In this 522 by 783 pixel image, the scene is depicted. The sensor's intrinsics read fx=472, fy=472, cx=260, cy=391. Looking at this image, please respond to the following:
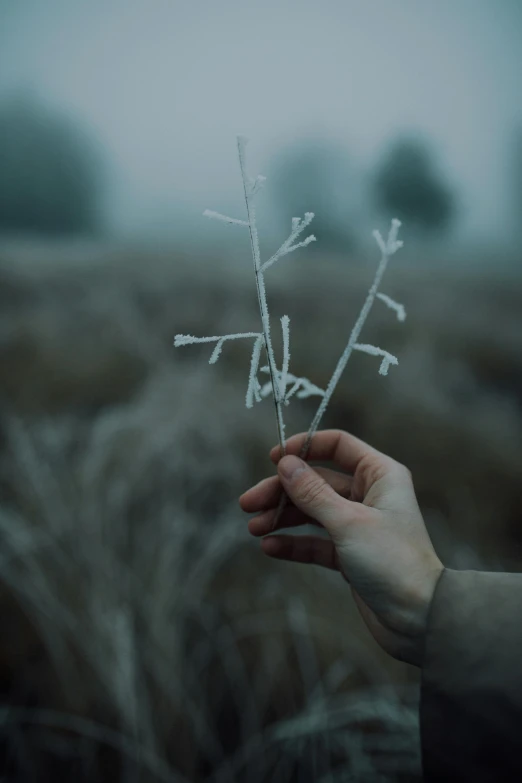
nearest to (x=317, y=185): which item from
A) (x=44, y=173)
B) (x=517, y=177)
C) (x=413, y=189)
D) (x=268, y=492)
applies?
(x=413, y=189)

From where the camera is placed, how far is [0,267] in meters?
0.97

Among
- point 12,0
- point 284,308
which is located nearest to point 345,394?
point 284,308

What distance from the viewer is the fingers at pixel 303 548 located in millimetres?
600

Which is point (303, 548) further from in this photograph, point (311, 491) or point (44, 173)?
point (44, 173)

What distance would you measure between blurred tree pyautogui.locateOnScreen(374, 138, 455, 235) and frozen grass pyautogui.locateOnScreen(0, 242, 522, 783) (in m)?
0.11

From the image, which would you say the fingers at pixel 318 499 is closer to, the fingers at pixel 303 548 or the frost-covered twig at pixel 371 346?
the frost-covered twig at pixel 371 346

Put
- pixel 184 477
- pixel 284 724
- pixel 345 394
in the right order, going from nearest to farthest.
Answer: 1. pixel 284 724
2. pixel 184 477
3. pixel 345 394

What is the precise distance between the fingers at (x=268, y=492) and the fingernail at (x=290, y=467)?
7 centimetres

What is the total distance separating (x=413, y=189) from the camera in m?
0.92

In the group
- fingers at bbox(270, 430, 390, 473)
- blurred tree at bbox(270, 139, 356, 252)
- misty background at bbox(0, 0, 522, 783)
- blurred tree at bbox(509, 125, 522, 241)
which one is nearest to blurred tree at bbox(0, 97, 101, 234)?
misty background at bbox(0, 0, 522, 783)

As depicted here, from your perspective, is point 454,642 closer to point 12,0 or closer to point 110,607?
point 110,607

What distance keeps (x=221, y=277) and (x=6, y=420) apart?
0.51 meters

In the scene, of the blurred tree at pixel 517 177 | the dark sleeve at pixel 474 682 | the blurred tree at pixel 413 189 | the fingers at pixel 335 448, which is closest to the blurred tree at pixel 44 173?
the blurred tree at pixel 413 189

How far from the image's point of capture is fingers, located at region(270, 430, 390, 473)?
1.77 feet
